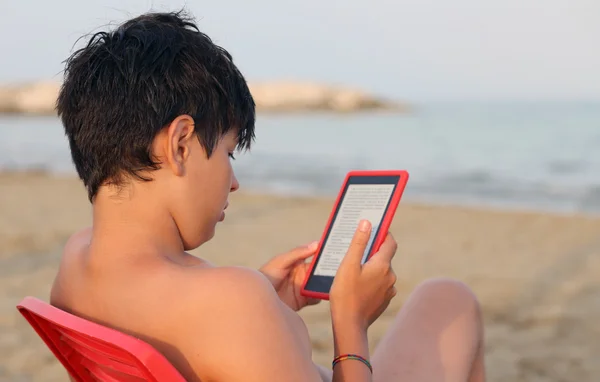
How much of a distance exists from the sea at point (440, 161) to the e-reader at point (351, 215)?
7836 mm

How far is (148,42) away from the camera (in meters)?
1.51

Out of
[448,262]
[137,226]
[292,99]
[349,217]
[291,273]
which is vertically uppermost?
[137,226]

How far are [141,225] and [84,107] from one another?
0.26 metres

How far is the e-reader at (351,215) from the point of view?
1.98 metres

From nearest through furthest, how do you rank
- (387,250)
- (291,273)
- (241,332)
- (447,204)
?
(241,332) < (387,250) < (291,273) < (447,204)

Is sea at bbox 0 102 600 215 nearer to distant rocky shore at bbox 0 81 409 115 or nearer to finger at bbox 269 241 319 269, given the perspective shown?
finger at bbox 269 241 319 269

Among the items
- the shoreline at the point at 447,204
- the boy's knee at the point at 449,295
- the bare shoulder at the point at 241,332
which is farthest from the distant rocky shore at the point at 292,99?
the bare shoulder at the point at 241,332

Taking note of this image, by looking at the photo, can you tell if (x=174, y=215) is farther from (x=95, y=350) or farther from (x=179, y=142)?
(x=95, y=350)

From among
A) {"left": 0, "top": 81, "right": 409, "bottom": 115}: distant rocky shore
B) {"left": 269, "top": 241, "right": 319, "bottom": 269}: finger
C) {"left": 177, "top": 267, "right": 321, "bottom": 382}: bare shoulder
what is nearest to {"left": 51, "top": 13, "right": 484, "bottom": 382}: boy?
{"left": 177, "top": 267, "right": 321, "bottom": 382}: bare shoulder

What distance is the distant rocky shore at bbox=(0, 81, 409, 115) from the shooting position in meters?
54.8

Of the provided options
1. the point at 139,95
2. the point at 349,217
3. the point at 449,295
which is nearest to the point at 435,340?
the point at 449,295

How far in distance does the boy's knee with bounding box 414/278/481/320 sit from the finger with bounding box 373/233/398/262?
38 cm

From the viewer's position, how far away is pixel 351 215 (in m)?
2.08

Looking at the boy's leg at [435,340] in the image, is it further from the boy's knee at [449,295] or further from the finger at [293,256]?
the finger at [293,256]
